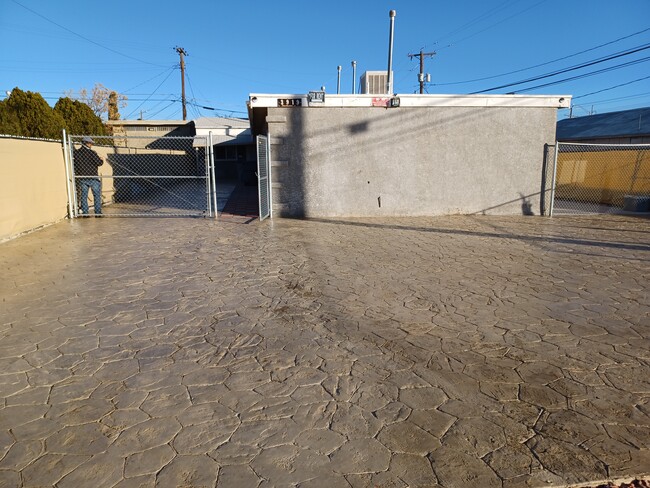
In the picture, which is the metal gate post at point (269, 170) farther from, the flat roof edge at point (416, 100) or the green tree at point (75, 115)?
the green tree at point (75, 115)

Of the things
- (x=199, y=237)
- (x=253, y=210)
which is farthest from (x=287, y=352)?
(x=253, y=210)

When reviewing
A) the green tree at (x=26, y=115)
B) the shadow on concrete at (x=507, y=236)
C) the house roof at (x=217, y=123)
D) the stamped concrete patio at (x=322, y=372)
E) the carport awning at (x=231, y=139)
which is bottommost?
the stamped concrete patio at (x=322, y=372)

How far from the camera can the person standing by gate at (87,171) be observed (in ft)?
36.8

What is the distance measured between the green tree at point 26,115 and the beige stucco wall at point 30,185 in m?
3.09

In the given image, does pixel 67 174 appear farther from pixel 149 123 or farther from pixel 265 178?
pixel 149 123

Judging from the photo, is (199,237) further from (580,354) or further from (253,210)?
(580,354)

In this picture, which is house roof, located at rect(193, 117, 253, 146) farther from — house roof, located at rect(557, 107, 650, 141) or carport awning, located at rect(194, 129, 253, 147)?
house roof, located at rect(557, 107, 650, 141)

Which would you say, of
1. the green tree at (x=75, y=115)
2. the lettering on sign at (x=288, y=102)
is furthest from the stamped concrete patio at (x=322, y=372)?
the green tree at (x=75, y=115)

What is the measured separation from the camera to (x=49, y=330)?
4.45m

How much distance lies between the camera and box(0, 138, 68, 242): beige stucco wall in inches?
340

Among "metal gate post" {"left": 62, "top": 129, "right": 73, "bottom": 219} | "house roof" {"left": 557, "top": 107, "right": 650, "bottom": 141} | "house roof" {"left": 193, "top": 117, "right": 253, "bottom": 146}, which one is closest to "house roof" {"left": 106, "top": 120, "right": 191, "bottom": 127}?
"house roof" {"left": 193, "top": 117, "right": 253, "bottom": 146}

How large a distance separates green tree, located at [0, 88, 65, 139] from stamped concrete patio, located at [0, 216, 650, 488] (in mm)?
7940

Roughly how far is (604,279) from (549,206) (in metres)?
7.28

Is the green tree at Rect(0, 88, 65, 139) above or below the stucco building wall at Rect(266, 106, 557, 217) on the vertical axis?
above
